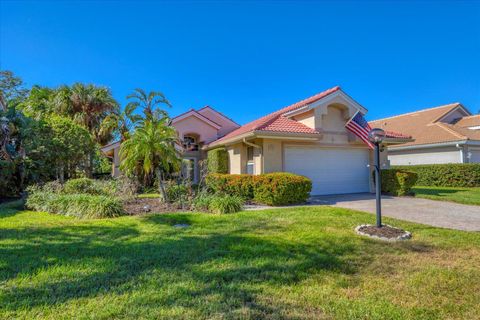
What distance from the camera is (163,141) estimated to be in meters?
10.4

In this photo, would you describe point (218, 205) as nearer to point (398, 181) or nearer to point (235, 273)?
point (235, 273)

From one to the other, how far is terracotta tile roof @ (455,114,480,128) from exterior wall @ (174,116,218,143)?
884 inches

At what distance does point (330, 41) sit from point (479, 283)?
54.1 ft

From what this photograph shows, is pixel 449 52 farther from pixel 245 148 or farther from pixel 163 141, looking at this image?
pixel 163 141

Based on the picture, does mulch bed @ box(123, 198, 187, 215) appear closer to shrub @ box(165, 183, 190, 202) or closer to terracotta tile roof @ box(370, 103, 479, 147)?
shrub @ box(165, 183, 190, 202)

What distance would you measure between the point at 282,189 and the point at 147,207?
206 inches

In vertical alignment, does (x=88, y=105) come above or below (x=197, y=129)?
above

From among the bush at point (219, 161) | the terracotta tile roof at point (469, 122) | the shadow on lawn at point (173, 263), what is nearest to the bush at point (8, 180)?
the shadow on lawn at point (173, 263)

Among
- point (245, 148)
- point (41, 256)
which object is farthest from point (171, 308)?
point (245, 148)

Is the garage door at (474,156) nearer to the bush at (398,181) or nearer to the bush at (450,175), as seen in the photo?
the bush at (450,175)

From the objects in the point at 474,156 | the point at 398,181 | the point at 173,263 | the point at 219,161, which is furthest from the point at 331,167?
the point at 474,156

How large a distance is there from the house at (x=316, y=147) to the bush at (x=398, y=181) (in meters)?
1.05

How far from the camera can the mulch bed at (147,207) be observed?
9023 millimetres

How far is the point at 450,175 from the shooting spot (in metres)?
18.3
